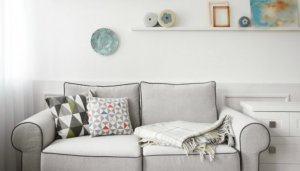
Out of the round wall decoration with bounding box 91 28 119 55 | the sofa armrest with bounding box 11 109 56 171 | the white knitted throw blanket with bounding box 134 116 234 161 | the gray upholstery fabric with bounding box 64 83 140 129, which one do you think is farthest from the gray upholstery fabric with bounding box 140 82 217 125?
the sofa armrest with bounding box 11 109 56 171

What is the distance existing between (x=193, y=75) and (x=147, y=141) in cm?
103

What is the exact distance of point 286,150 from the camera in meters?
2.09

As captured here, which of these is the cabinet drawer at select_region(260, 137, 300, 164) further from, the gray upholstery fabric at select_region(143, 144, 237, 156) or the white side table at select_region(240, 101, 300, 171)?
the gray upholstery fabric at select_region(143, 144, 237, 156)

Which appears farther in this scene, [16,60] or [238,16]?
[238,16]

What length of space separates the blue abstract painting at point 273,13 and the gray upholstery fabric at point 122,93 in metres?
1.42

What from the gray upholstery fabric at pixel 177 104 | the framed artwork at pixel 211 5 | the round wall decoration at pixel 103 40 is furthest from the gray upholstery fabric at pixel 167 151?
the framed artwork at pixel 211 5

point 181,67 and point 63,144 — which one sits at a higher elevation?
point 181,67

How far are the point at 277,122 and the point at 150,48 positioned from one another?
1354 millimetres

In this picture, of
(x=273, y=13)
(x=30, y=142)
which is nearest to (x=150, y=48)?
(x=273, y=13)

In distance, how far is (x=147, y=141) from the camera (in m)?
1.98

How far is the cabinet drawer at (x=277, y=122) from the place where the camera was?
6.86ft

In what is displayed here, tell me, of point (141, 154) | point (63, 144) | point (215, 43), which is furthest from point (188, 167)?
point (215, 43)

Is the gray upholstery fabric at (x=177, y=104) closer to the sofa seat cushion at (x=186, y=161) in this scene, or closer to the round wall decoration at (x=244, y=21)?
the sofa seat cushion at (x=186, y=161)

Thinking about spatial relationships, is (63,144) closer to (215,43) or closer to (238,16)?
(215,43)
